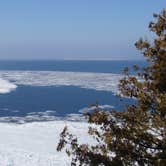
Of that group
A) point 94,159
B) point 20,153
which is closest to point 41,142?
point 20,153

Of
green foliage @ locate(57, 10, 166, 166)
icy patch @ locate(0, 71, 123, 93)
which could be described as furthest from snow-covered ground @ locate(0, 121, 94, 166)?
icy patch @ locate(0, 71, 123, 93)

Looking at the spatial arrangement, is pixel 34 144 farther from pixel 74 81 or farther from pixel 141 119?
pixel 74 81

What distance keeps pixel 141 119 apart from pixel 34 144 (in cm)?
Result: 1994

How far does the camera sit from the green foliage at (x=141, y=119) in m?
6.57

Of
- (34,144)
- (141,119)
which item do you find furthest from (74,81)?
(141,119)

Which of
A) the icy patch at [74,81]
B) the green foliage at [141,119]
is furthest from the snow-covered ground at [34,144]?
the icy patch at [74,81]

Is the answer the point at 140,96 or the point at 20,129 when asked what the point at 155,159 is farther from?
the point at 20,129

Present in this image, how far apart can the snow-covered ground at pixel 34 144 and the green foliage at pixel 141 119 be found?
43.7 feet

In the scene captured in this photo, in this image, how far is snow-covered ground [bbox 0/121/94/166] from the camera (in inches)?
812

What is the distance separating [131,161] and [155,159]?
1.45 feet

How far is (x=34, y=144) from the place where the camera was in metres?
26.0

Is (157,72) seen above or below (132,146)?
above

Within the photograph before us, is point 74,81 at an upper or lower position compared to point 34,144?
lower

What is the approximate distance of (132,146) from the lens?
22.0 feet
